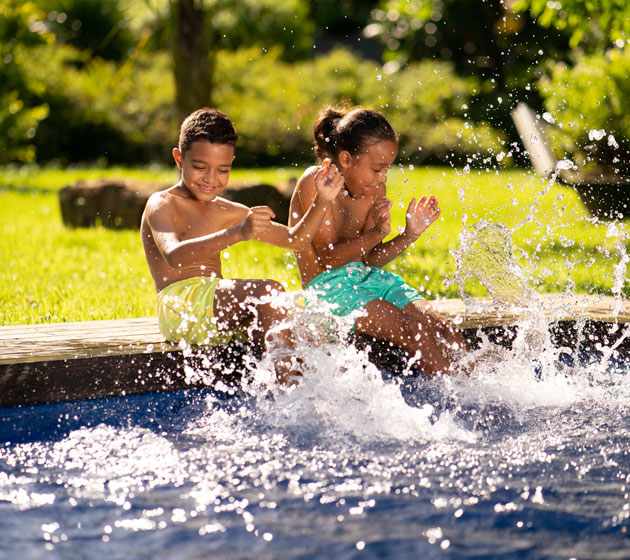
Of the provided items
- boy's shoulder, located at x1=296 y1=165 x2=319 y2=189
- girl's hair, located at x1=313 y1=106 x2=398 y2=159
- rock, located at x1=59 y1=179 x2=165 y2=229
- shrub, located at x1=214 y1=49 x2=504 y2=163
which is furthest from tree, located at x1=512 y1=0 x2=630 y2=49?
shrub, located at x1=214 y1=49 x2=504 y2=163

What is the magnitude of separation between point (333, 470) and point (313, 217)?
4.16 ft

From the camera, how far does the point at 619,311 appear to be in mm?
4703

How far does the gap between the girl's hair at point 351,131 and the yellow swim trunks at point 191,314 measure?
94cm

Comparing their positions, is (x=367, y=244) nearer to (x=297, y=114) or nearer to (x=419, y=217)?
(x=419, y=217)

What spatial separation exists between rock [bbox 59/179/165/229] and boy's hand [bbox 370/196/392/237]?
5258 millimetres

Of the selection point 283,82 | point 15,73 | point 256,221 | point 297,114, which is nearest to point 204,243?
point 256,221

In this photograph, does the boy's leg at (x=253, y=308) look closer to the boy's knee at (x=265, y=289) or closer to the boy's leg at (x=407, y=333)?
the boy's knee at (x=265, y=289)

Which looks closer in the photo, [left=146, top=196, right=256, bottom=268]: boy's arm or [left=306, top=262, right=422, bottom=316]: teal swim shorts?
[left=146, top=196, right=256, bottom=268]: boy's arm

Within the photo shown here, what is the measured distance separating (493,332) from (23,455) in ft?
7.59

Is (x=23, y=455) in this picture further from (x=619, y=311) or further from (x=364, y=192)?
(x=619, y=311)

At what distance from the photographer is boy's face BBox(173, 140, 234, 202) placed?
13.0 feet

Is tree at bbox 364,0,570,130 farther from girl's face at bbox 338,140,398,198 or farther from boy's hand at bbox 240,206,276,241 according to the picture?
boy's hand at bbox 240,206,276,241

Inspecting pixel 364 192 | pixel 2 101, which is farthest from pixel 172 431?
pixel 2 101

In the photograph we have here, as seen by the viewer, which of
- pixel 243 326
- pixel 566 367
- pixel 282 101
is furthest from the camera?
pixel 282 101
